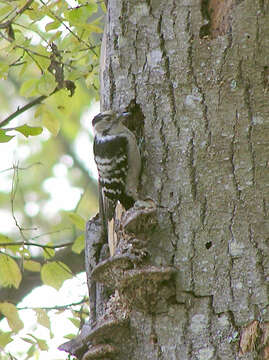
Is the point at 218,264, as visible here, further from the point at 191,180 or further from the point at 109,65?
the point at 109,65

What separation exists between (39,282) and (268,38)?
3365 mm

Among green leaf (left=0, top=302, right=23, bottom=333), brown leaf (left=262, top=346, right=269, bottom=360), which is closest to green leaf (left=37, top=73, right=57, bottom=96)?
green leaf (left=0, top=302, right=23, bottom=333)

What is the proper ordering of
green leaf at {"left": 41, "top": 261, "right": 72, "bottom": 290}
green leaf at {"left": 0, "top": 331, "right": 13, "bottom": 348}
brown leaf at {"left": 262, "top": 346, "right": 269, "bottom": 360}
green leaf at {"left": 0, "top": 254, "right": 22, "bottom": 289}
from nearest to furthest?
brown leaf at {"left": 262, "top": 346, "right": 269, "bottom": 360}
green leaf at {"left": 0, "top": 331, "right": 13, "bottom": 348}
green leaf at {"left": 0, "top": 254, "right": 22, "bottom": 289}
green leaf at {"left": 41, "top": 261, "right": 72, "bottom": 290}

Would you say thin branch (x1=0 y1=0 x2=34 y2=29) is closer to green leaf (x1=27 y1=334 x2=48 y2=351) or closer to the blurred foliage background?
the blurred foliage background

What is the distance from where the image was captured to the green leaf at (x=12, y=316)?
14.3 feet

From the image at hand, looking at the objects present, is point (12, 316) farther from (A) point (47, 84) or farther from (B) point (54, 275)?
(A) point (47, 84)

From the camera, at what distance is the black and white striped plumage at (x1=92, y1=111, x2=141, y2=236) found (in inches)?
139

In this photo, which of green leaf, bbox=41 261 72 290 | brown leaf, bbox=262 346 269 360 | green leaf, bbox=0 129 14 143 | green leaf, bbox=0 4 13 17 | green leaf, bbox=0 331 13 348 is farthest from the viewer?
A: green leaf, bbox=41 261 72 290

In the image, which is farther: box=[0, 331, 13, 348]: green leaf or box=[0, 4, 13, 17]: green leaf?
box=[0, 331, 13, 348]: green leaf

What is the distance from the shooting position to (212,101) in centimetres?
311

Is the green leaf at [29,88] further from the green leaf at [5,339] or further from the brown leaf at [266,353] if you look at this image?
the brown leaf at [266,353]

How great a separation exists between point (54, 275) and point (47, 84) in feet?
4.91

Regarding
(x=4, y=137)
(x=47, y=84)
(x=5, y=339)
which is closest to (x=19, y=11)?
(x=47, y=84)

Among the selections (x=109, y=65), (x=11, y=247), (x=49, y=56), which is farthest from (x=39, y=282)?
(x=109, y=65)
